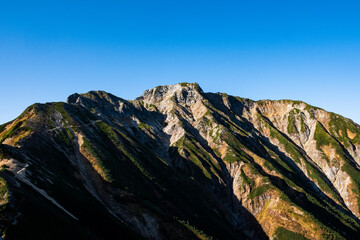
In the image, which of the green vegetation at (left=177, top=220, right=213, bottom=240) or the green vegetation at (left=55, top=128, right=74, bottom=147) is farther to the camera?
the green vegetation at (left=55, top=128, right=74, bottom=147)

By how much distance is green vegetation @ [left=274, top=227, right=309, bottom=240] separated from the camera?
425 ft

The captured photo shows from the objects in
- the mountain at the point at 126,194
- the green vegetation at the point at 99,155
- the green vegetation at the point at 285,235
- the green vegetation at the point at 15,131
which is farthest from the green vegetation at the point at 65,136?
the green vegetation at the point at 285,235

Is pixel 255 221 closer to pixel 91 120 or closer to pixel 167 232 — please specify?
pixel 167 232

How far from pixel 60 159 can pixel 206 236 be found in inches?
3223

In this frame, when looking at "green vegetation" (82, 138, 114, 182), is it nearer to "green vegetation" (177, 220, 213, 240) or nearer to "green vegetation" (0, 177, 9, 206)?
"green vegetation" (177, 220, 213, 240)

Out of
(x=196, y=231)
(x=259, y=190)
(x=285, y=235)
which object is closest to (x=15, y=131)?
(x=196, y=231)

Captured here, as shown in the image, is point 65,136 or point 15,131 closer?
point 15,131

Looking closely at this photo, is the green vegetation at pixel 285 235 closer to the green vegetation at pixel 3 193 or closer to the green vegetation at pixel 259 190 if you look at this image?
the green vegetation at pixel 259 190

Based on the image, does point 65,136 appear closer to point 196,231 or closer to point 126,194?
point 126,194

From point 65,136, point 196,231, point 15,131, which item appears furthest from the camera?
point 65,136

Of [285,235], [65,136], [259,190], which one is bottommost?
[285,235]

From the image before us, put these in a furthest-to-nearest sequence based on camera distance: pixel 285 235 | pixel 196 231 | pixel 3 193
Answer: pixel 285 235 < pixel 196 231 < pixel 3 193

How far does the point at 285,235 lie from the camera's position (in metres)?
133

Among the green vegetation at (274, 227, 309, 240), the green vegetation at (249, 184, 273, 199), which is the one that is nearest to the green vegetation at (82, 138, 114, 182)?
the green vegetation at (274, 227, 309, 240)
